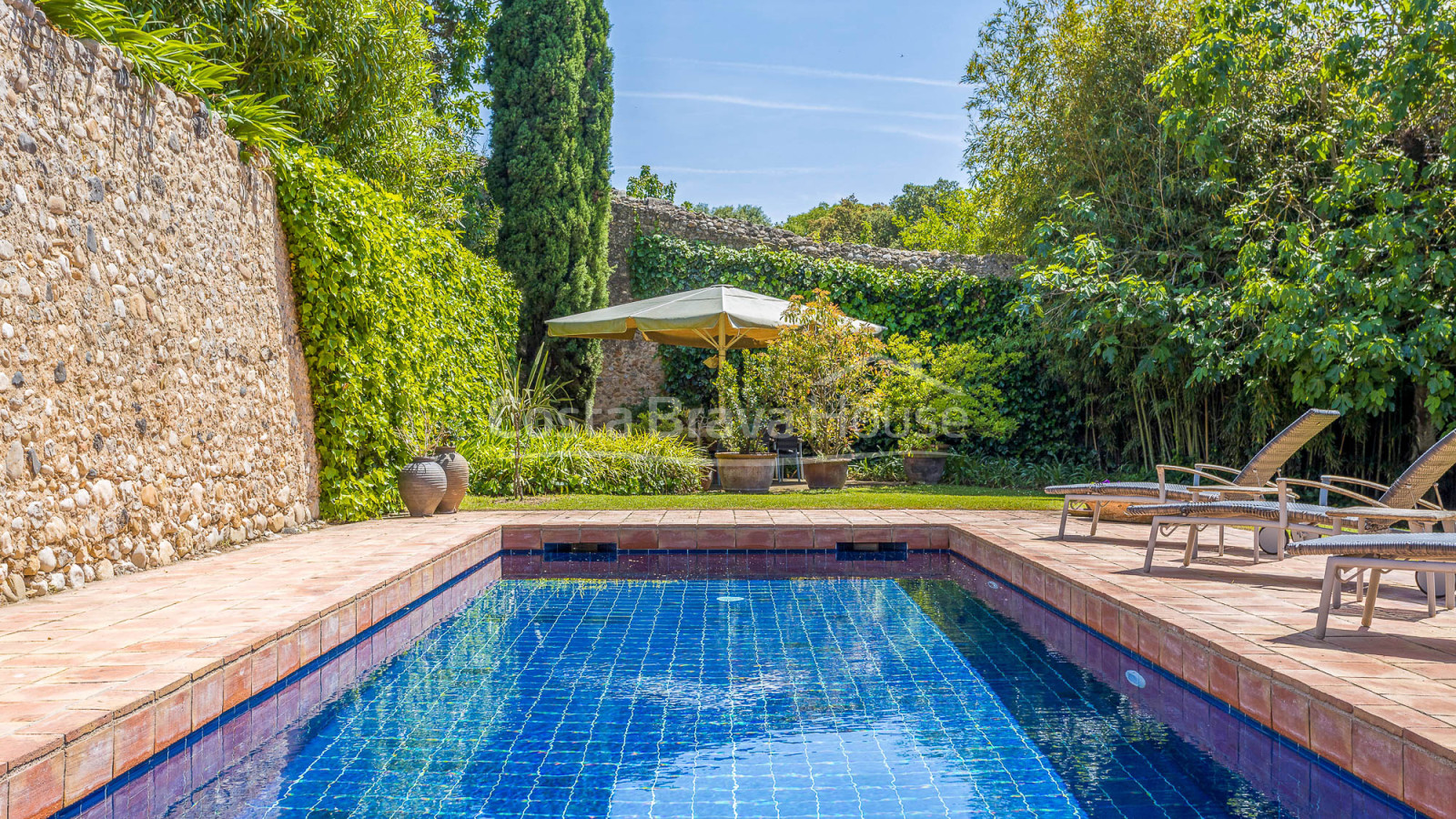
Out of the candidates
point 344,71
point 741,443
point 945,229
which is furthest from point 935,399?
point 945,229

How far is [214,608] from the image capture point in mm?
3371

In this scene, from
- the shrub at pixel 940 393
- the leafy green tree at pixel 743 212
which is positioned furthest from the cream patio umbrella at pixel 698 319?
the leafy green tree at pixel 743 212

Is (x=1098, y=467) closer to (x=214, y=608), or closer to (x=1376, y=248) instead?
(x=1376, y=248)

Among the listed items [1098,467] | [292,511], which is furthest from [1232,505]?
[1098,467]

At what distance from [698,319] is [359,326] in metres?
3.57

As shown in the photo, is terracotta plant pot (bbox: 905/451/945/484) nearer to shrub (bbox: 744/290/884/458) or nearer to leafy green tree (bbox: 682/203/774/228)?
shrub (bbox: 744/290/884/458)

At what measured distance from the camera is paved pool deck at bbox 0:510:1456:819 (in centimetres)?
206

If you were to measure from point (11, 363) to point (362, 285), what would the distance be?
2.88 metres

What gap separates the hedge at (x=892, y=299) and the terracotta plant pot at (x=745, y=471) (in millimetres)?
3805

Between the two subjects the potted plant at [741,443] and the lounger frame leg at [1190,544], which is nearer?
the lounger frame leg at [1190,544]

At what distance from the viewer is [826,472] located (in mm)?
9305

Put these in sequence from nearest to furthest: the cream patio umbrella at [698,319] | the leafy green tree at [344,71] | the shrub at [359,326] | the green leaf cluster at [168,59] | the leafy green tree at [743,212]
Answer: the green leaf cluster at [168,59] < the shrub at [359,326] < the leafy green tree at [344,71] < the cream patio umbrella at [698,319] < the leafy green tree at [743,212]

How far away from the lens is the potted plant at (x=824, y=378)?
895 centimetres

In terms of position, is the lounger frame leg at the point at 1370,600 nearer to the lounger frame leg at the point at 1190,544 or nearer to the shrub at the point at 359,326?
the lounger frame leg at the point at 1190,544
